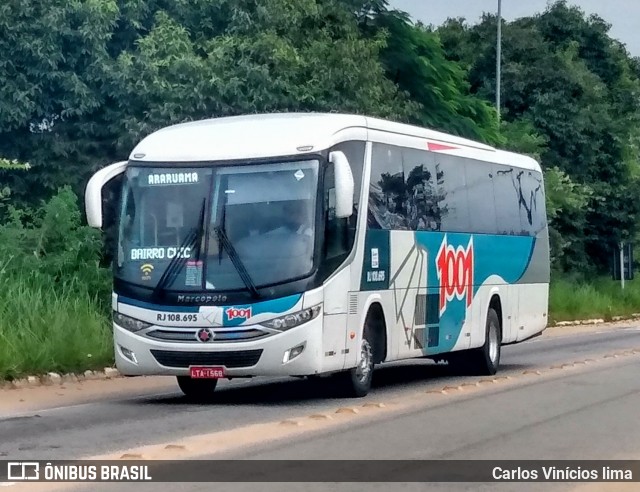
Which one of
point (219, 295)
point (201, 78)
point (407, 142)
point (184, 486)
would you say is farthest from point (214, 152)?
point (201, 78)

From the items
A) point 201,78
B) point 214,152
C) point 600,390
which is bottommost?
point 600,390

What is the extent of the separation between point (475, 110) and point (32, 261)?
2007cm

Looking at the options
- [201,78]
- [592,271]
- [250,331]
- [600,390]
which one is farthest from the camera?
[592,271]

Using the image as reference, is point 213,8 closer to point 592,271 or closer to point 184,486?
point 184,486

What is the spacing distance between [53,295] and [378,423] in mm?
9386

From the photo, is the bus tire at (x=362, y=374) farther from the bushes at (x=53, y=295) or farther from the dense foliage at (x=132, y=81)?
the dense foliage at (x=132, y=81)

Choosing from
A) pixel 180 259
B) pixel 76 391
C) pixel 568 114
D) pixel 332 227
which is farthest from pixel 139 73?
pixel 568 114

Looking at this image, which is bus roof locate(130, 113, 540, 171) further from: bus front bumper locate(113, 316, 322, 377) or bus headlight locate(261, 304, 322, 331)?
bus front bumper locate(113, 316, 322, 377)

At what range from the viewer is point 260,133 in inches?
656

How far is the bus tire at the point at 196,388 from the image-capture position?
17.5 m

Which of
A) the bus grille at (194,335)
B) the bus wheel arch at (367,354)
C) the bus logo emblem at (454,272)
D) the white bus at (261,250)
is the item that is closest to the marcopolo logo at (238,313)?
the white bus at (261,250)

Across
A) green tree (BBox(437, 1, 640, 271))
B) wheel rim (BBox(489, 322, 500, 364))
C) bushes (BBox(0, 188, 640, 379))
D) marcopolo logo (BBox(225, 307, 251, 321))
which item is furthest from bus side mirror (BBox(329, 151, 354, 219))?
green tree (BBox(437, 1, 640, 271))

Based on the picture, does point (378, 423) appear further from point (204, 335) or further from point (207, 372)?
point (204, 335)

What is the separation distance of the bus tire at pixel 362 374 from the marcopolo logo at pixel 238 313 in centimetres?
182
